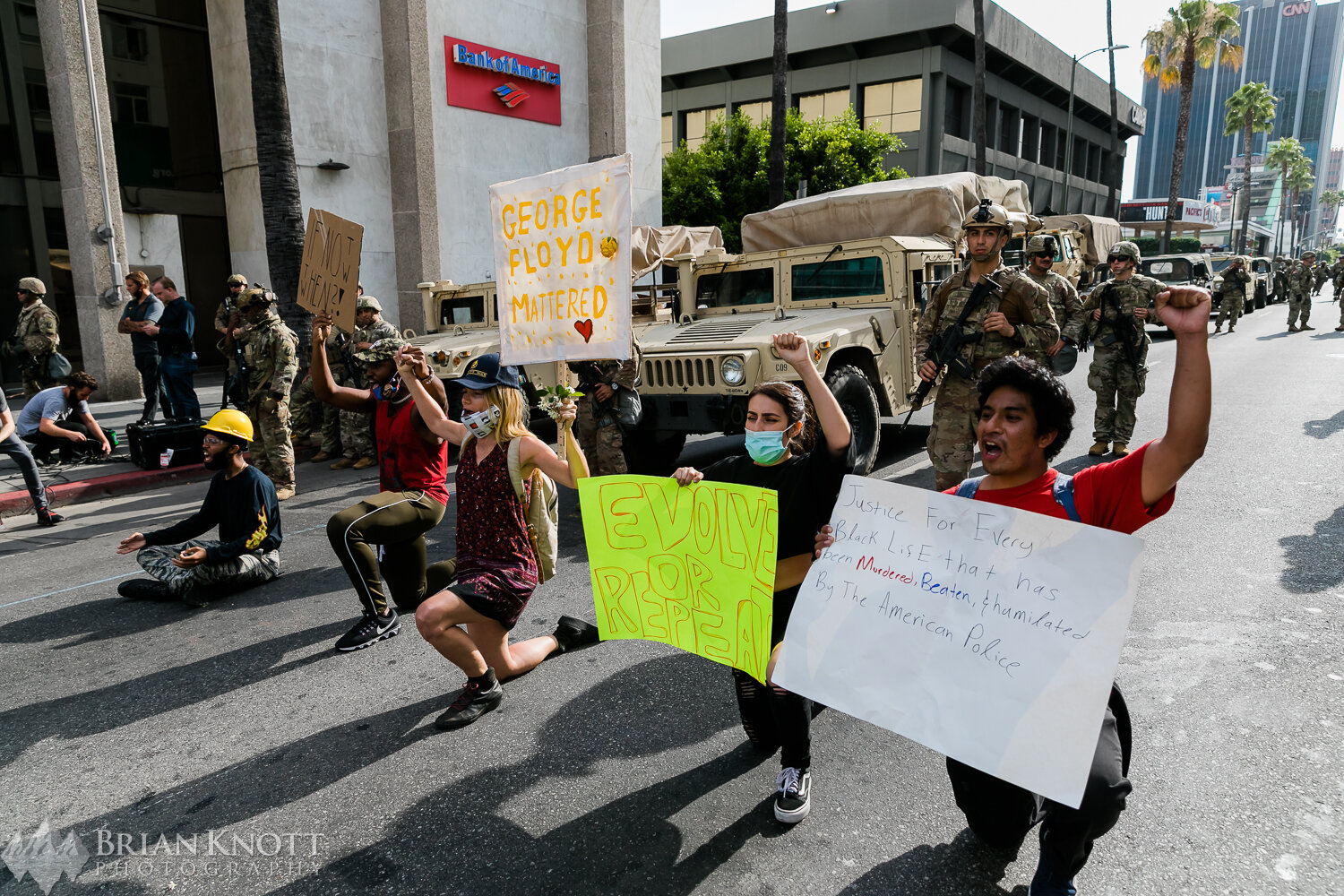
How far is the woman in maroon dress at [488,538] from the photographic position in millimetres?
3361

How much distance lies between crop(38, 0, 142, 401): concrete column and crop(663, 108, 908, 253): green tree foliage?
48.5 feet

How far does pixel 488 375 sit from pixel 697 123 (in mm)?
37091

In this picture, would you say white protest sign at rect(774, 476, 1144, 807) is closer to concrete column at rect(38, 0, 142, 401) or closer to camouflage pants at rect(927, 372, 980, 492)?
camouflage pants at rect(927, 372, 980, 492)

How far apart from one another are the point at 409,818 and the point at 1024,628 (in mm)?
1996

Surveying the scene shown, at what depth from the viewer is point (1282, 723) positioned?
10.5ft

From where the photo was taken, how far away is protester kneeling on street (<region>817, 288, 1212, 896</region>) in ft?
6.41

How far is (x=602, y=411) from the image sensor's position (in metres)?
6.47

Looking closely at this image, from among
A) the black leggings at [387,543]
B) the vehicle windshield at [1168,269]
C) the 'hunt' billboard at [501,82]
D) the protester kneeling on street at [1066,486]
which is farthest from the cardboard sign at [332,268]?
the vehicle windshield at [1168,269]

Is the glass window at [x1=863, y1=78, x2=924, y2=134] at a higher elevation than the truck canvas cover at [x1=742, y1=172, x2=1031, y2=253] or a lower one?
higher

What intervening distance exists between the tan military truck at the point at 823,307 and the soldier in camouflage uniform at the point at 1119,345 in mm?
1408

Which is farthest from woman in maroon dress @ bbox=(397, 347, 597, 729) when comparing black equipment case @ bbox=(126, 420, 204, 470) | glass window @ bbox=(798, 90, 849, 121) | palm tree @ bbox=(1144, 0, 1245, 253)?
palm tree @ bbox=(1144, 0, 1245, 253)

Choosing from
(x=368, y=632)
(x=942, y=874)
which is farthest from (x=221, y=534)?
(x=942, y=874)

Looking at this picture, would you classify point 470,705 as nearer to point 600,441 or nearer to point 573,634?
point 573,634

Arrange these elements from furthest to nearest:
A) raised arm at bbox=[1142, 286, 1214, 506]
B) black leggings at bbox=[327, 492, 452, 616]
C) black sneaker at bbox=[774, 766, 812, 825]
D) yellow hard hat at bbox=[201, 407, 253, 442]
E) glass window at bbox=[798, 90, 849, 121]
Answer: glass window at bbox=[798, 90, 849, 121] → yellow hard hat at bbox=[201, 407, 253, 442] → black leggings at bbox=[327, 492, 452, 616] → black sneaker at bbox=[774, 766, 812, 825] → raised arm at bbox=[1142, 286, 1214, 506]
